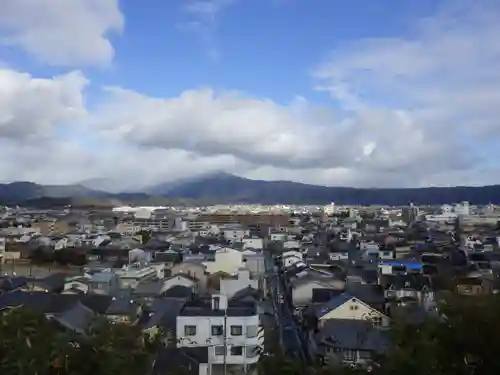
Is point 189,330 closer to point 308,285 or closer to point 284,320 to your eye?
point 284,320

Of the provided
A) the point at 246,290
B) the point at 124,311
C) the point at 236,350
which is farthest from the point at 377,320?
the point at 124,311

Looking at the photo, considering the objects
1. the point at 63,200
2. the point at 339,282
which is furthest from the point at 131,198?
the point at 339,282

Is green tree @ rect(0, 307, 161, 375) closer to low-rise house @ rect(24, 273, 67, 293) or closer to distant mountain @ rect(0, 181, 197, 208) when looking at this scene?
low-rise house @ rect(24, 273, 67, 293)

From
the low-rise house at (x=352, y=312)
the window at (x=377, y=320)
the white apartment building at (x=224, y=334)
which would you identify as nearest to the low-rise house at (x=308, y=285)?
the low-rise house at (x=352, y=312)

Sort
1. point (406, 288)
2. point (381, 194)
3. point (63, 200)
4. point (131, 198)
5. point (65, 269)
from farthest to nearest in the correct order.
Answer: point (131, 198), point (381, 194), point (63, 200), point (65, 269), point (406, 288)


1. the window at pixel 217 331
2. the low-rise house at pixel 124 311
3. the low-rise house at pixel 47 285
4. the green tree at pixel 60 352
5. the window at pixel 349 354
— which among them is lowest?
the window at pixel 349 354

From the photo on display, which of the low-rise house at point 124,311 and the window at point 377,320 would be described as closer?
the low-rise house at point 124,311

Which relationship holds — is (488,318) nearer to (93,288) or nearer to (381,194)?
(93,288)

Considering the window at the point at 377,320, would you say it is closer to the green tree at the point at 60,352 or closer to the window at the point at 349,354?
the window at the point at 349,354
